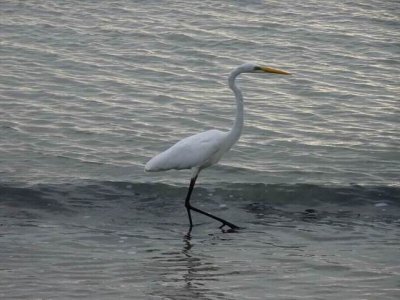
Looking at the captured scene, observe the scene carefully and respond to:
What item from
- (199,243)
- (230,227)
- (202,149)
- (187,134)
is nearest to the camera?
(199,243)

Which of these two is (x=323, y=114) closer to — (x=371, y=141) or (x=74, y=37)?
(x=371, y=141)

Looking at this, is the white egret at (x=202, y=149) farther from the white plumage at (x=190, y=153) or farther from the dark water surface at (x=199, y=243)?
the dark water surface at (x=199, y=243)

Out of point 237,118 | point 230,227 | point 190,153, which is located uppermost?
point 237,118

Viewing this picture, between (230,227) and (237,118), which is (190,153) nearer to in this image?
(237,118)

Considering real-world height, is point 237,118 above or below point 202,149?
above

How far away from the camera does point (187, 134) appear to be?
1261 centimetres

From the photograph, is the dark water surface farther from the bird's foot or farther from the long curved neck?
the long curved neck

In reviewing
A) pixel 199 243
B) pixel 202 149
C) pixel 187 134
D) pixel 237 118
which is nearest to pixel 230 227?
pixel 199 243

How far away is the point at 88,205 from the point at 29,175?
108 centimetres

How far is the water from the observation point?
7.82m

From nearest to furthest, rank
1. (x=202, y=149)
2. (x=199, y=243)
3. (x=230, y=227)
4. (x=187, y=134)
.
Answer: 1. (x=199, y=243)
2. (x=230, y=227)
3. (x=202, y=149)
4. (x=187, y=134)

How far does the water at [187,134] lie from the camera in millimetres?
7820

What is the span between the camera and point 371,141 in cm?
1242

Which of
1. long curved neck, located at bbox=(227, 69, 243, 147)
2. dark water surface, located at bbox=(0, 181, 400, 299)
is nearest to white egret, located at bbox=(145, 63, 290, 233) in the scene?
long curved neck, located at bbox=(227, 69, 243, 147)
